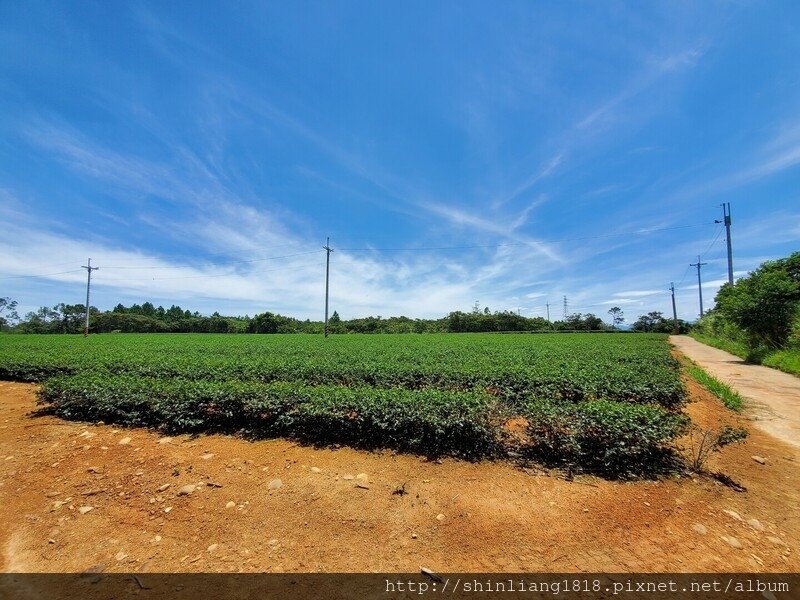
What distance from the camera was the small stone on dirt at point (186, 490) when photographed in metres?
3.85

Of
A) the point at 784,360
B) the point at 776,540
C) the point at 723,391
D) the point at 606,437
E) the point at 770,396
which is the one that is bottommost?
the point at 776,540

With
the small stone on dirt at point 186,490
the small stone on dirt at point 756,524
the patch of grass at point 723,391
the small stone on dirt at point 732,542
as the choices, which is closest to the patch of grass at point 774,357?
the patch of grass at point 723,391

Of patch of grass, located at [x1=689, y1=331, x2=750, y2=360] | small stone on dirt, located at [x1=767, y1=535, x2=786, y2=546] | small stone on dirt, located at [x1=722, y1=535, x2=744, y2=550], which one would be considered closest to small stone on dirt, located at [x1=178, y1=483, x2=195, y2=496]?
small stone on dirt, located at [x1=722, y1=535, x2=744, y2=550]

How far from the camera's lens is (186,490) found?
12.8 ft

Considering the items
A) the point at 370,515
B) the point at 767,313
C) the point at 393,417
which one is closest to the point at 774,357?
the point at 767,313

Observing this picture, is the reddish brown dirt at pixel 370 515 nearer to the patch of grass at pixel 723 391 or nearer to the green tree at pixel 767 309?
the patch of grass at pixel 723 391

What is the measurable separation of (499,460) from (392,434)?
1610mm

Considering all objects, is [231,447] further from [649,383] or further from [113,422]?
[649,383]

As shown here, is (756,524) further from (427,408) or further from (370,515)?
(370,515)

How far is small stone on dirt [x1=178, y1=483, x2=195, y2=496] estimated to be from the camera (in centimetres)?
385

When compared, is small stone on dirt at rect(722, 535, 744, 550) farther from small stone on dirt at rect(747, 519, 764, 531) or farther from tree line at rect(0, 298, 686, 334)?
tree line at rect(0, 298, 686, 334)

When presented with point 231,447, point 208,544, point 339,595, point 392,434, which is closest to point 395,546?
point 339,595

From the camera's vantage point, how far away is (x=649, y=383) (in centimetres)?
A: 673

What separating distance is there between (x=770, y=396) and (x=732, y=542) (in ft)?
29.4
